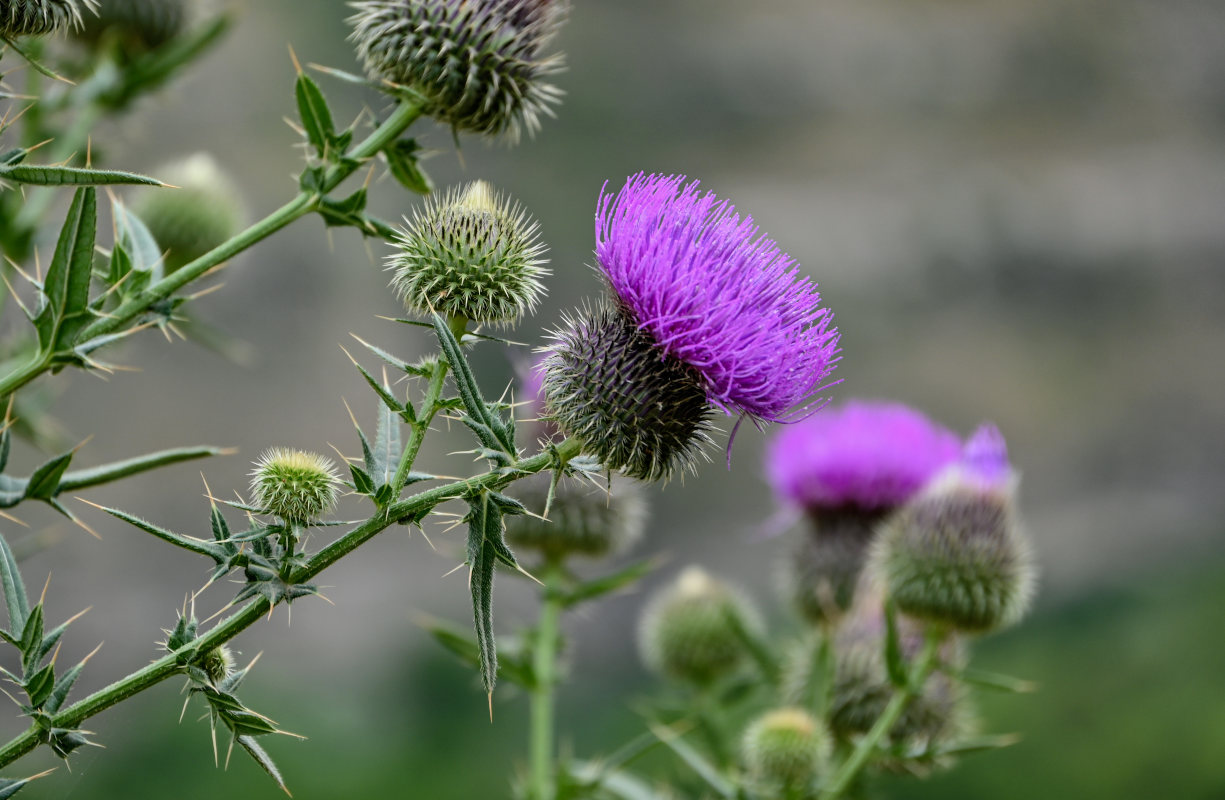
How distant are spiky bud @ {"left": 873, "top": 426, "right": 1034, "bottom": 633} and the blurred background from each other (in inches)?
172

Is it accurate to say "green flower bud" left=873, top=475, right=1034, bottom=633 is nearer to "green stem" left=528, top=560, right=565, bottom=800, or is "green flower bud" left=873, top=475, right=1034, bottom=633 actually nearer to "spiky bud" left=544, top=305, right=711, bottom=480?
"green stem" left=528, top=560, right=565, bottom=800

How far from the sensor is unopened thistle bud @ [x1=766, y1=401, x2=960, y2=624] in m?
4.31

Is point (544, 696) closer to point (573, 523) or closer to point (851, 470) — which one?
point (573, 523)

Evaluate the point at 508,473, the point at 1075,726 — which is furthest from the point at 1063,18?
the point at 508,473

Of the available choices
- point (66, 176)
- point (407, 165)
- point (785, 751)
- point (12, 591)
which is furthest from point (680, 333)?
point (785, 751)

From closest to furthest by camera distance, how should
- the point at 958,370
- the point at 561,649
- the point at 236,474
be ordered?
1. the point at 561,649
2. the point at 236,474
3. the point at 958,370

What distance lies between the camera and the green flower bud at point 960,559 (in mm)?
3553

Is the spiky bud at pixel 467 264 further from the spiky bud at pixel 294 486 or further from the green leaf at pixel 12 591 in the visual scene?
the green leaf at pixel 12 591

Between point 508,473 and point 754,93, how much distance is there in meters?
12.0

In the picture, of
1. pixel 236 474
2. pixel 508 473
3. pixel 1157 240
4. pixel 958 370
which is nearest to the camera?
pixel 508 473

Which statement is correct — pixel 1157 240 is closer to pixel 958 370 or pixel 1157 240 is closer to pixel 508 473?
pixel 958 370

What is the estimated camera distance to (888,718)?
3188mm

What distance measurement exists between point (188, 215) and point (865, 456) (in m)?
2.70

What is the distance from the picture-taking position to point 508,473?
6.39ft
